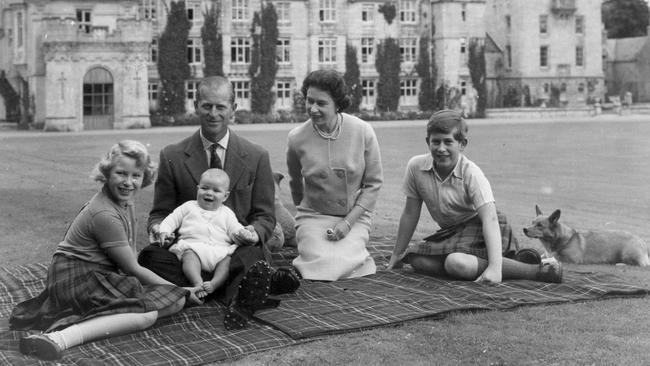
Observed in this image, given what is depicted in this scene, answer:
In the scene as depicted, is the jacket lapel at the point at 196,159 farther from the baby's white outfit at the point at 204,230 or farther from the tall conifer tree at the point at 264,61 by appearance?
the tall conifer tree at the point at 264,61

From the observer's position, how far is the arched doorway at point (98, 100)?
46.3 metres

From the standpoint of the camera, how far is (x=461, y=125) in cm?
727

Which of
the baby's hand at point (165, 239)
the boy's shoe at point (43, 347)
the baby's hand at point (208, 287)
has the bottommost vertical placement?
the boy's shoe at point (43, 347)

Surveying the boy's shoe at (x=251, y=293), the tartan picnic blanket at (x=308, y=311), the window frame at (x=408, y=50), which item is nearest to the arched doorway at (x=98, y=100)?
the window frame at (x=408, y=50)

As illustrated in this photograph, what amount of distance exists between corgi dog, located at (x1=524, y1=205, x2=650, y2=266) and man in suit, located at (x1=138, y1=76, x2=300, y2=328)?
306 centimetres

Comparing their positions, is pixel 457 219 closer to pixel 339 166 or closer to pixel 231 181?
pixel 339 166

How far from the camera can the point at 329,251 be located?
764 cm

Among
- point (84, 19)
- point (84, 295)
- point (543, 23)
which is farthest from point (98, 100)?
point (84, 295)

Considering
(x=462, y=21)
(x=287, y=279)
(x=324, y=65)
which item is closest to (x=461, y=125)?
(x=287, y=279)

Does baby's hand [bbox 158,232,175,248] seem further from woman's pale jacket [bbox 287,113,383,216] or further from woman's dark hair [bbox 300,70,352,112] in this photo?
woman's dark hair [bbox 300,70,352,112]

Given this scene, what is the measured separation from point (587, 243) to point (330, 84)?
329 centimetres

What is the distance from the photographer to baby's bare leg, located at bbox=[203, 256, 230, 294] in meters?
6.58

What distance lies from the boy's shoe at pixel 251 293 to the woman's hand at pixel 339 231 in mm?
1458

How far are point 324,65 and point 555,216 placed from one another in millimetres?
47566
